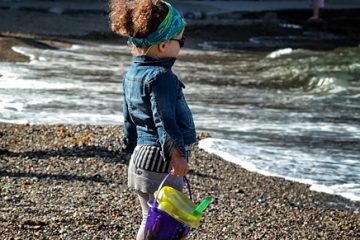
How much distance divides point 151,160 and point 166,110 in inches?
13.6

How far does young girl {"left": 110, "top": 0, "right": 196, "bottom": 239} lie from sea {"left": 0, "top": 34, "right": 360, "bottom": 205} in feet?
14.3

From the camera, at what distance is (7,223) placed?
632 centimetres

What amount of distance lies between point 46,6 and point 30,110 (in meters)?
21.1

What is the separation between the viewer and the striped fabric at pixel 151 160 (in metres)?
4.91

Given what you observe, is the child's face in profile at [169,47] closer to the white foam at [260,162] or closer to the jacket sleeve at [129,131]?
the jacket sleeve at [129,131]

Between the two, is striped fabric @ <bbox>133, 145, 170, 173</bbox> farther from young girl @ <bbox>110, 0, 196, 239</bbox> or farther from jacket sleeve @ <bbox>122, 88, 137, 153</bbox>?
jacket sleeve @ <bbox>122, 88, 137, 153</bbox>

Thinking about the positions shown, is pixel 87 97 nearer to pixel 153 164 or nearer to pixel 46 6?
pixel 153 164

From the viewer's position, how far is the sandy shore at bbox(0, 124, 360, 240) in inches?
254

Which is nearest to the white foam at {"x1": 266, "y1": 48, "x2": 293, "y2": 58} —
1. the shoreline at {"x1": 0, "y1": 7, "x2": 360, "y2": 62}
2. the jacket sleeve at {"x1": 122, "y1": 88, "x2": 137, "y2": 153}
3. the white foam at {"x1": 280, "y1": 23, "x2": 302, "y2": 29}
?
the shoreline at {"x1": 0, "y1": 7, "x2": 360, "y2": 62}

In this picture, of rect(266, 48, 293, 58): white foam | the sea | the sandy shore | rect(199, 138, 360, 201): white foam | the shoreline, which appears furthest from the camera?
the shoreline

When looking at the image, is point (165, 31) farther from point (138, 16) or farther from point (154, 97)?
point (154, 97)

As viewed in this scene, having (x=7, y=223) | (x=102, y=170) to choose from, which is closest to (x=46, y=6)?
(x=102, y=170)

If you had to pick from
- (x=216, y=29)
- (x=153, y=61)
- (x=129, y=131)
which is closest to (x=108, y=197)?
(x=129, y=131)

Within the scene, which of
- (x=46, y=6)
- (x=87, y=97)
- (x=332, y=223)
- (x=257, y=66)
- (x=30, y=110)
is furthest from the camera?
(x=46, y=6)
